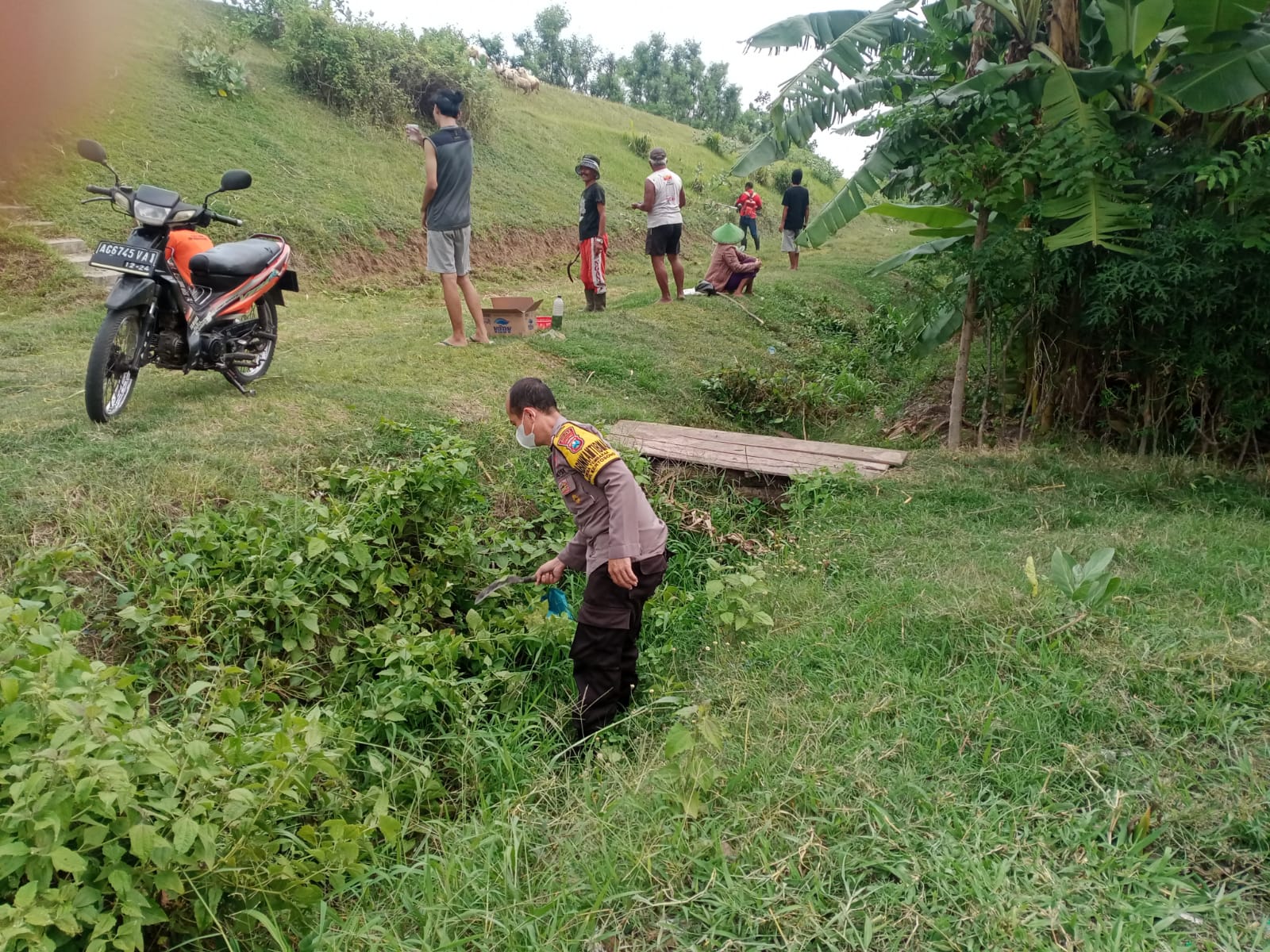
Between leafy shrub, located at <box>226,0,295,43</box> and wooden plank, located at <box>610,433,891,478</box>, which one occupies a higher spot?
leafy shrub, located at <box>226,0,295,43</box>

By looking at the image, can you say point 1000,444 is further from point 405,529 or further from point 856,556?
point 405,529

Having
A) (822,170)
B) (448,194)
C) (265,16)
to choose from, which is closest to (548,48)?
(822,170)

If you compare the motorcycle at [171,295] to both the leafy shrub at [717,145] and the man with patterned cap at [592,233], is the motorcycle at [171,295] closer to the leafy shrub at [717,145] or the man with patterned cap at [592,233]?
the man with patterned cap at [592,233]

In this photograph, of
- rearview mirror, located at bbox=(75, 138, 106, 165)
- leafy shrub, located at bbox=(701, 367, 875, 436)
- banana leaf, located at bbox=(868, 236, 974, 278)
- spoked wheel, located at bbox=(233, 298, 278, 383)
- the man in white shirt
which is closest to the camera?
rearview mirror, located at bbox=(75, 138, 106, 165)

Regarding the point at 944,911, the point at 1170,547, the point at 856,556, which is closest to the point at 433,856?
the point at 944,911

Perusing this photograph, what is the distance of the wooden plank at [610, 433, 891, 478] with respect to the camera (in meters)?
5.82

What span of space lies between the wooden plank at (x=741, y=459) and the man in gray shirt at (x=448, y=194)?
2.12m

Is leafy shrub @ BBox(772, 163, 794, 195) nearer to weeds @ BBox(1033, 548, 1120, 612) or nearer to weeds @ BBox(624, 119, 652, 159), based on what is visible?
weeds @ BBox(624, 119, 652, 159)

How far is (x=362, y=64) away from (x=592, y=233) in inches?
357

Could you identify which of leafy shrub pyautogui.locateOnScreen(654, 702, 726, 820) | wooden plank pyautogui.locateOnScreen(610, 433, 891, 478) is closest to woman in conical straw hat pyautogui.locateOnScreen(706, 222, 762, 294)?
wooden plank pyautogui.locateOnScreen(610, 433, 891, 478)

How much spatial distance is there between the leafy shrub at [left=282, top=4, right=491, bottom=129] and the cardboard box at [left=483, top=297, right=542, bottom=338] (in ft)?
27.0

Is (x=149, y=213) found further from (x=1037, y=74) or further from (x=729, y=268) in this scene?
(x=729, y=268)

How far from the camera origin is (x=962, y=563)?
418 cm

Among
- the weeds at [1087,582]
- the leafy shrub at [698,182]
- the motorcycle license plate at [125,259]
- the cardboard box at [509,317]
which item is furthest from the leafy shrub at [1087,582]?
the leafy shrub at [698,182]
